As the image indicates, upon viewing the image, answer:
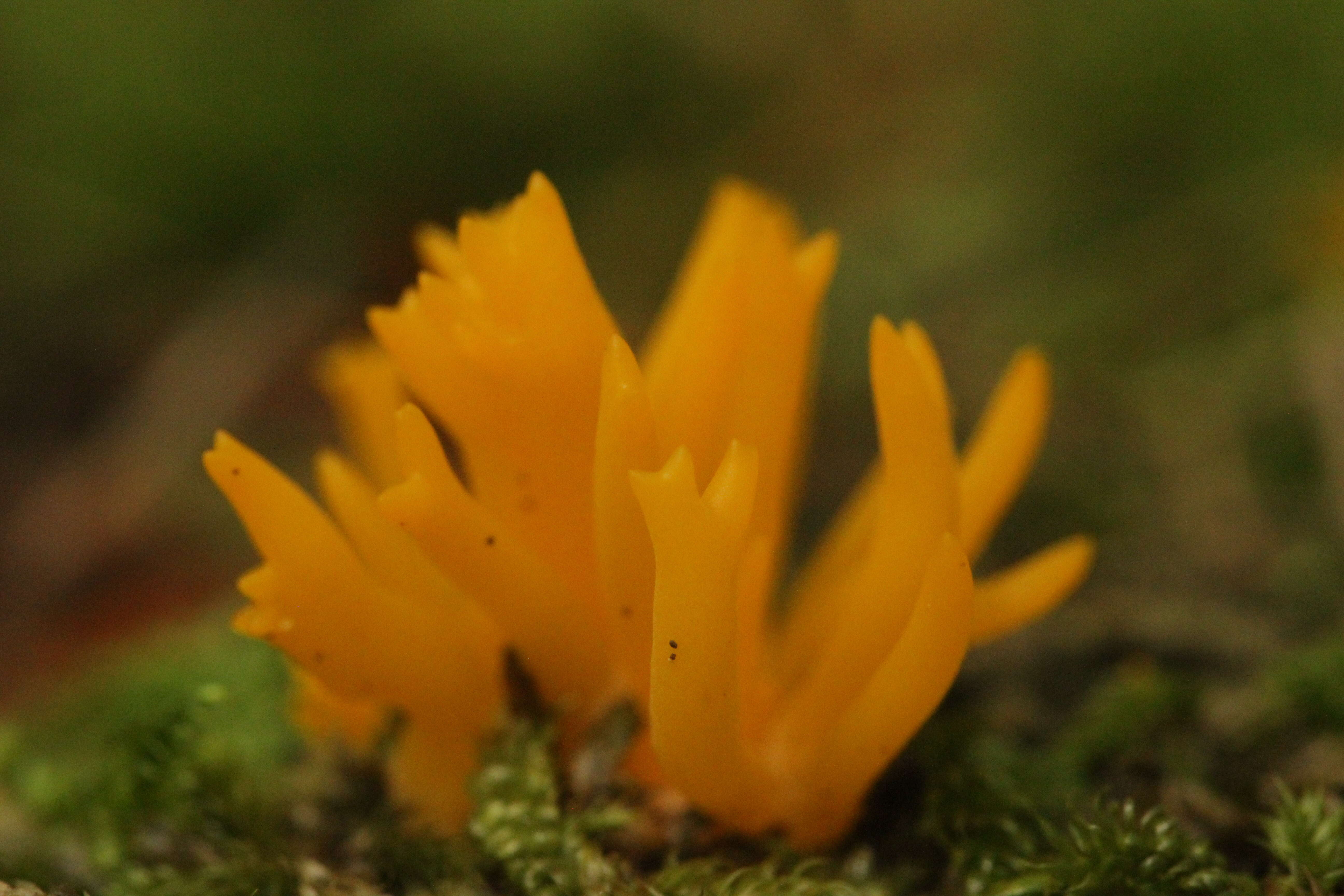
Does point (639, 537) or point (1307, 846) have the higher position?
point (639, 537)

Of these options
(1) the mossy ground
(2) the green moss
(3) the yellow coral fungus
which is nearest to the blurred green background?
(1) the mossy ground

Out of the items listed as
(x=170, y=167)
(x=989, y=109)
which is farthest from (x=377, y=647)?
(x=989, y=109)

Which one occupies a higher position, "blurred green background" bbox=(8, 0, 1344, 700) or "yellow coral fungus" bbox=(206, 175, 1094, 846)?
"blurred green background" bbox=(8, 0, 1344, 700)

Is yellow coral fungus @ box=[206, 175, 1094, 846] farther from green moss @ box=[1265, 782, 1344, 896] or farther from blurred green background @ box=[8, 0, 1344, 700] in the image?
blurred green background @ box=[8, 0, 1344, 700]

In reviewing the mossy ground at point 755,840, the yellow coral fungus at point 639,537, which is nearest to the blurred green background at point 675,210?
the mossy ground at point 755,840

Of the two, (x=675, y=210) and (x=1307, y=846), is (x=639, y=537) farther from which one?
(x=675, y=210)

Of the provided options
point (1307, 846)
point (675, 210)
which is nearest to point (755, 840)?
point (1307, 846)
